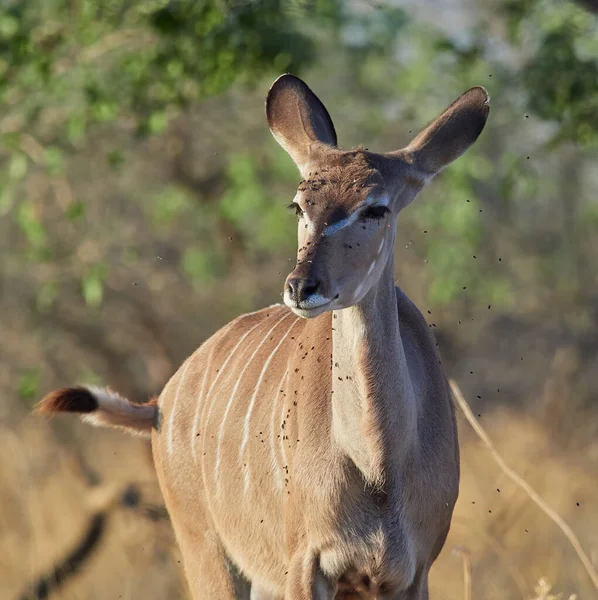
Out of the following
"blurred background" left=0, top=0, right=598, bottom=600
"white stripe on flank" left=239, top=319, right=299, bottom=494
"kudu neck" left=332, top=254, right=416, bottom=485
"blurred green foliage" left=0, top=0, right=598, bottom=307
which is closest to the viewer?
"kudu neck" left=332, top=254, right=416, bottom=485

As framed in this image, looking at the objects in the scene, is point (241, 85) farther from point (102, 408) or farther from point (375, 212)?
point (375, 212)

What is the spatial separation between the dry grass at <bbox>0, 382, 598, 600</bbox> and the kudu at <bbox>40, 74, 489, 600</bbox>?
3.30m

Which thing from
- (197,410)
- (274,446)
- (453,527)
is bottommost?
(453,527)

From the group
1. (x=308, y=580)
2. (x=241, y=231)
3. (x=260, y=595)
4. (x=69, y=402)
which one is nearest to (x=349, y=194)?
(x=308, y=580)

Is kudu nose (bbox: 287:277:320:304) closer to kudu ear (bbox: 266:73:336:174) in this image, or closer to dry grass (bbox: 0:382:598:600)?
kudu ear (bbox: 266:73:336:174)

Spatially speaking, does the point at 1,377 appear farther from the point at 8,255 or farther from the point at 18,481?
the point at 18,481

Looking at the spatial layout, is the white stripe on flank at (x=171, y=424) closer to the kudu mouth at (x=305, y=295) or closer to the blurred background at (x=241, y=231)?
the kudu mouth at (x=305, y=295)

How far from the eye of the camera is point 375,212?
11.9 feet

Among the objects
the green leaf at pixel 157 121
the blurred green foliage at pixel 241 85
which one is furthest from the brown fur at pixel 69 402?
the green leaf at pixel 157 121

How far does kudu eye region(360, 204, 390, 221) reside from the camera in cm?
361

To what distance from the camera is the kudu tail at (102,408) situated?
482 cm

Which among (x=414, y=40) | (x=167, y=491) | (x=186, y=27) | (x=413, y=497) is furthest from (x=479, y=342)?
(x=413, y=497)

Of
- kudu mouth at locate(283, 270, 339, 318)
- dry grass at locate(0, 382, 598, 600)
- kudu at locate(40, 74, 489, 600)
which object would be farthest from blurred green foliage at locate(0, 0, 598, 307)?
kudu mouth at locate(283, 270, 339, 318)

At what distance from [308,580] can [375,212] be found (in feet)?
3.51
